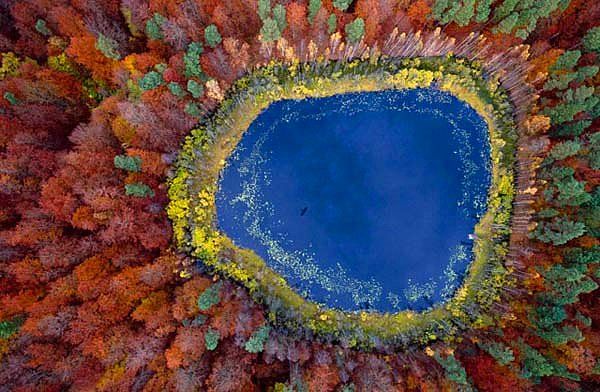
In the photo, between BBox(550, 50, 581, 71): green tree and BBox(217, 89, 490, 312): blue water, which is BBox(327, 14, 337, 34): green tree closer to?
BBox(217, 89, 490, 312): blue water

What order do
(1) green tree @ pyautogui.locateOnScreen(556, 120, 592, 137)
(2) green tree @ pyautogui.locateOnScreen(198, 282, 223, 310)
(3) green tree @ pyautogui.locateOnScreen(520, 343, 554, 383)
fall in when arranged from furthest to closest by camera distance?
(1) green tree @ pyautogui.locateOnScreen(556, 120, 592, 137), (2) green tree @ pyautogui.locateOnScreen(198, 282, 223, 310), (3) green tree @ pyautogui.locateOnScreen(520, 343, 554, 383)

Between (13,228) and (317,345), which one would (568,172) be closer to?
(317,345)

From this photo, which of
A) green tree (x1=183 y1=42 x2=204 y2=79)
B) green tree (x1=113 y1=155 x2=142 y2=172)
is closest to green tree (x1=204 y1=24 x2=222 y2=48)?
green tree (x1=183 y1=42 x2=204 y2=79)

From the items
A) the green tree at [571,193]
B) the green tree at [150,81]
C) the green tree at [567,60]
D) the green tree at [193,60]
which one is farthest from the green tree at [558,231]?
the green tree at [150,81]

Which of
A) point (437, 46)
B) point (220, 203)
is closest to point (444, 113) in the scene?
point (437, 46)

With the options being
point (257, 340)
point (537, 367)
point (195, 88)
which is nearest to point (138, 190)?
point (195, 88)

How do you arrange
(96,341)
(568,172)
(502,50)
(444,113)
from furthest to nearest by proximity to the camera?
1. (444,113)
2. (502,50)
3. (568,172)
4. (96,341)

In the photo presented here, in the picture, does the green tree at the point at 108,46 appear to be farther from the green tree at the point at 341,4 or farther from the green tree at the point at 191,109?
the green tree at the point at 341,4

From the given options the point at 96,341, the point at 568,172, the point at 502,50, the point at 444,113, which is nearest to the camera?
the point at 96,341
